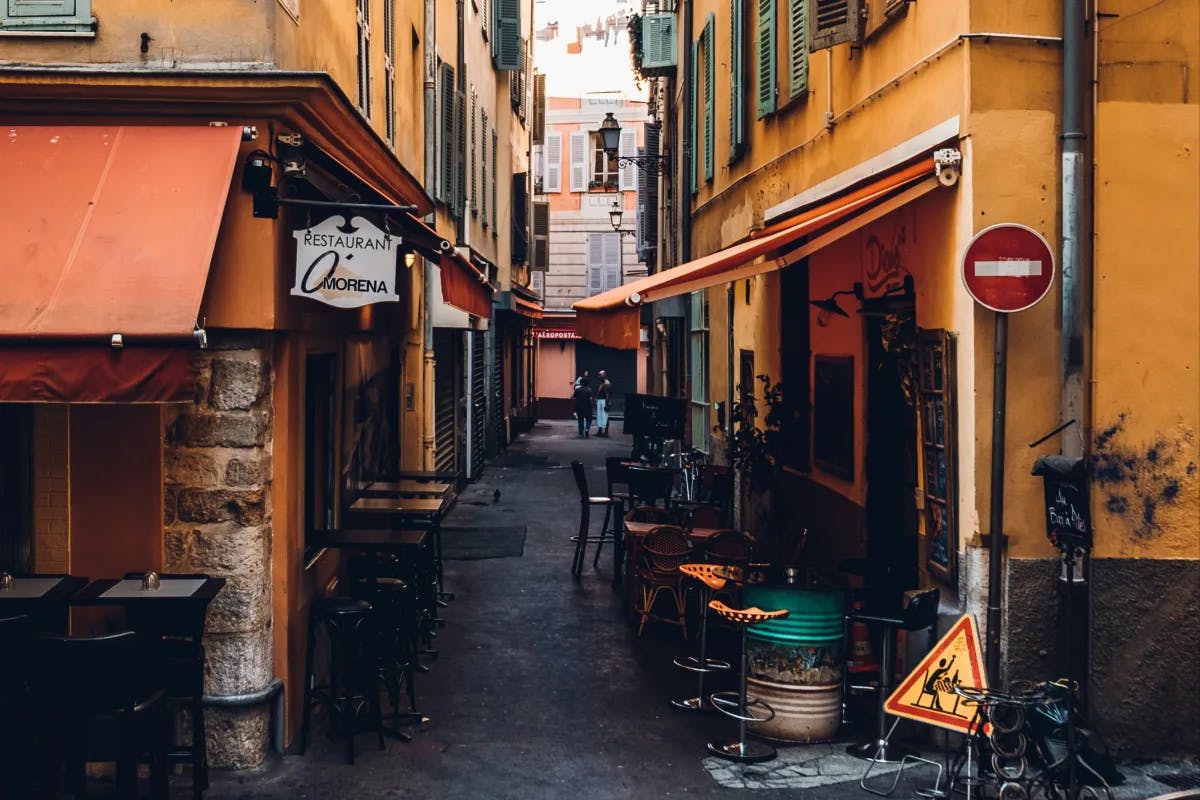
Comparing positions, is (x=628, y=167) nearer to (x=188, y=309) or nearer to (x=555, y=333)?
(x=555, y=333)

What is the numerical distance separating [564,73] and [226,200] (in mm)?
42319

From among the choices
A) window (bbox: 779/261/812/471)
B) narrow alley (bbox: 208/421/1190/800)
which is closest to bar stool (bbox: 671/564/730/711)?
narrow alley (bbox: 208/421/1190/800)

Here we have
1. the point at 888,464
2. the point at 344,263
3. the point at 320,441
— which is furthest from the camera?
the point at 888,464

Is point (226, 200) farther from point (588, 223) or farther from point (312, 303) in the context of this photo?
point (588, 223)

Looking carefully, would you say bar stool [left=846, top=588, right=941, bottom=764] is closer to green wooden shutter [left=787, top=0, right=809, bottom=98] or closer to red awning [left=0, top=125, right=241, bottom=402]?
red awning [left=0, top=125, right=241, bottom=402]

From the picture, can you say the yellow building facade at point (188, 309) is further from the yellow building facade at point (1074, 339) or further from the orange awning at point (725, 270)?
the yellow building facade at point (1074, 339)

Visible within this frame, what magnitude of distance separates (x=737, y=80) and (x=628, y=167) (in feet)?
98.0

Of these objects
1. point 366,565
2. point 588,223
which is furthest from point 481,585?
point 588,223

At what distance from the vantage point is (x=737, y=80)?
44.7 feet

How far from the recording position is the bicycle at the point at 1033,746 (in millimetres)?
6074

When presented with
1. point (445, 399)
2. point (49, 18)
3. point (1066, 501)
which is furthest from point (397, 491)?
point (445, 399)

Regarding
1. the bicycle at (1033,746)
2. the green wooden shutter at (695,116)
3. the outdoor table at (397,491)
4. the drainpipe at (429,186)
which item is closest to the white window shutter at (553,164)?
the green wooden shutter at (695,116)

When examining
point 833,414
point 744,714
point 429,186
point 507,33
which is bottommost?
point 744,714

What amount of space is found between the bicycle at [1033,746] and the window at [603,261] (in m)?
36.0
